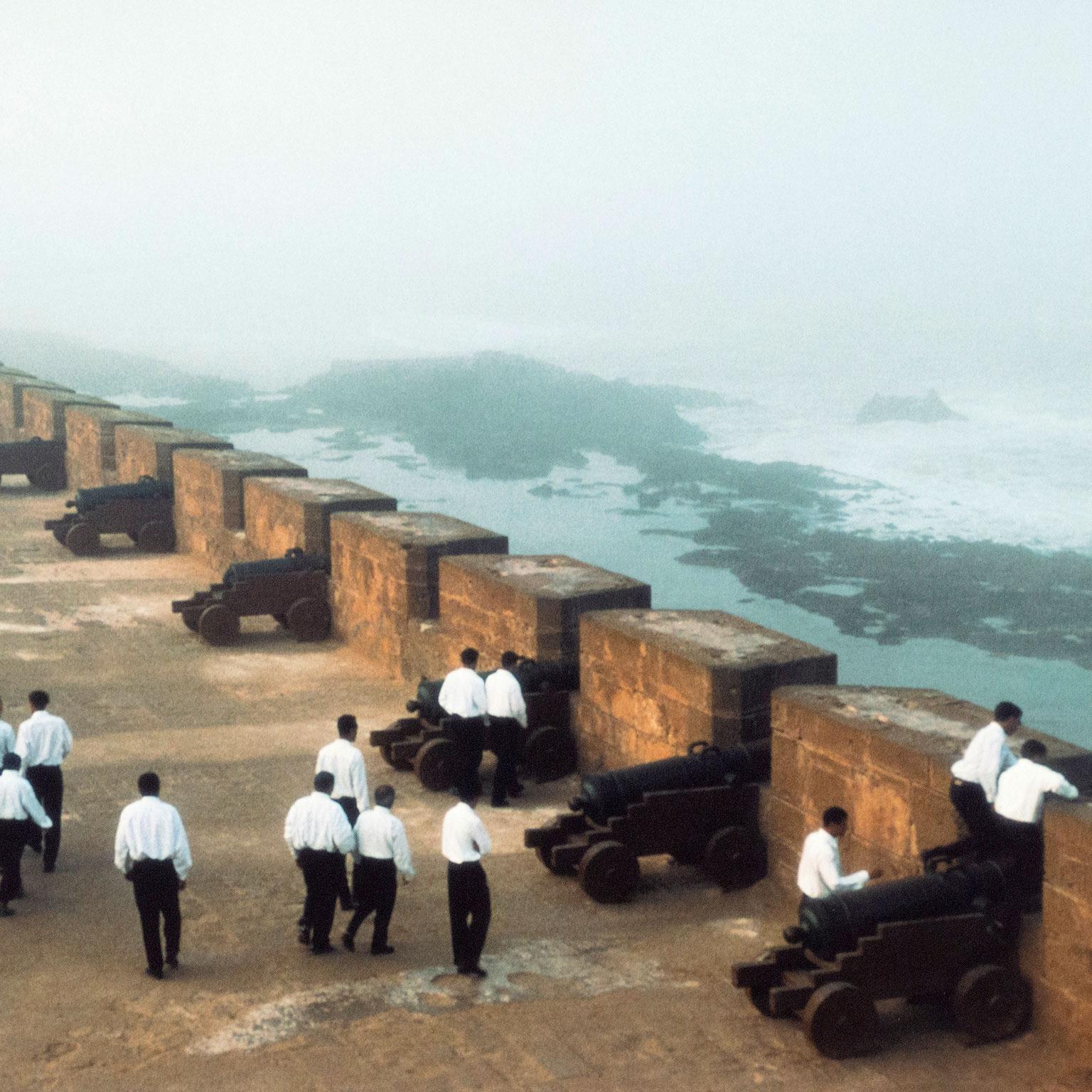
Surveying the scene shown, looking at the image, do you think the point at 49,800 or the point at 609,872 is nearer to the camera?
the point at 609,872

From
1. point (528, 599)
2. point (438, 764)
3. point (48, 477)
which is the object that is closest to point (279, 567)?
point (528, 599)

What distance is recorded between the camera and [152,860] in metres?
6.45

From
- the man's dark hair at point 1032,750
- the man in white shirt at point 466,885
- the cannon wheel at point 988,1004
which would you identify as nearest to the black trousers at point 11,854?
the man in white shirt at point 466,885

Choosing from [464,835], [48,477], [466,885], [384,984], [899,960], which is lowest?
[384,984]

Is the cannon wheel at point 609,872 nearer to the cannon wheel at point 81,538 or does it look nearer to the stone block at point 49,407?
the cannon wheel at point 81,538

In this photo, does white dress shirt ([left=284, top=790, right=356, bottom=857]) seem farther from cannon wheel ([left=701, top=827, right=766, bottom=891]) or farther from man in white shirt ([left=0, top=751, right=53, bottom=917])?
cannon wheel ([left=701, top=827, right=766, bottom=891])

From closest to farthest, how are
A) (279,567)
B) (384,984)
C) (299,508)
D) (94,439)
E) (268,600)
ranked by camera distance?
(384,984) < (268,600) < (279,567) < (299,508) < (94,439)

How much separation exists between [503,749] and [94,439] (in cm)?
1316

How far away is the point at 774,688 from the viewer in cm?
803

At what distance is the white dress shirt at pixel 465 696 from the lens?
8852 mm

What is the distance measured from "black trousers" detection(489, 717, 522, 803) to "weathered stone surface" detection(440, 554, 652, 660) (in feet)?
3.47

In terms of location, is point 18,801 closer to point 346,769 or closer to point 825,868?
point 346,769

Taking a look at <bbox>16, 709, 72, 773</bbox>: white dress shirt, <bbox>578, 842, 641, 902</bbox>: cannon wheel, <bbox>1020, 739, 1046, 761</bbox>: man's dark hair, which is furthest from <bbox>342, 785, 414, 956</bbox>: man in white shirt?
<bbox>1020, 739, 1046, 761</bbox>: man's dark hair

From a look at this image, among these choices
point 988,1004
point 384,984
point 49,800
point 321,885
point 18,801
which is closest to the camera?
point 988,1004
